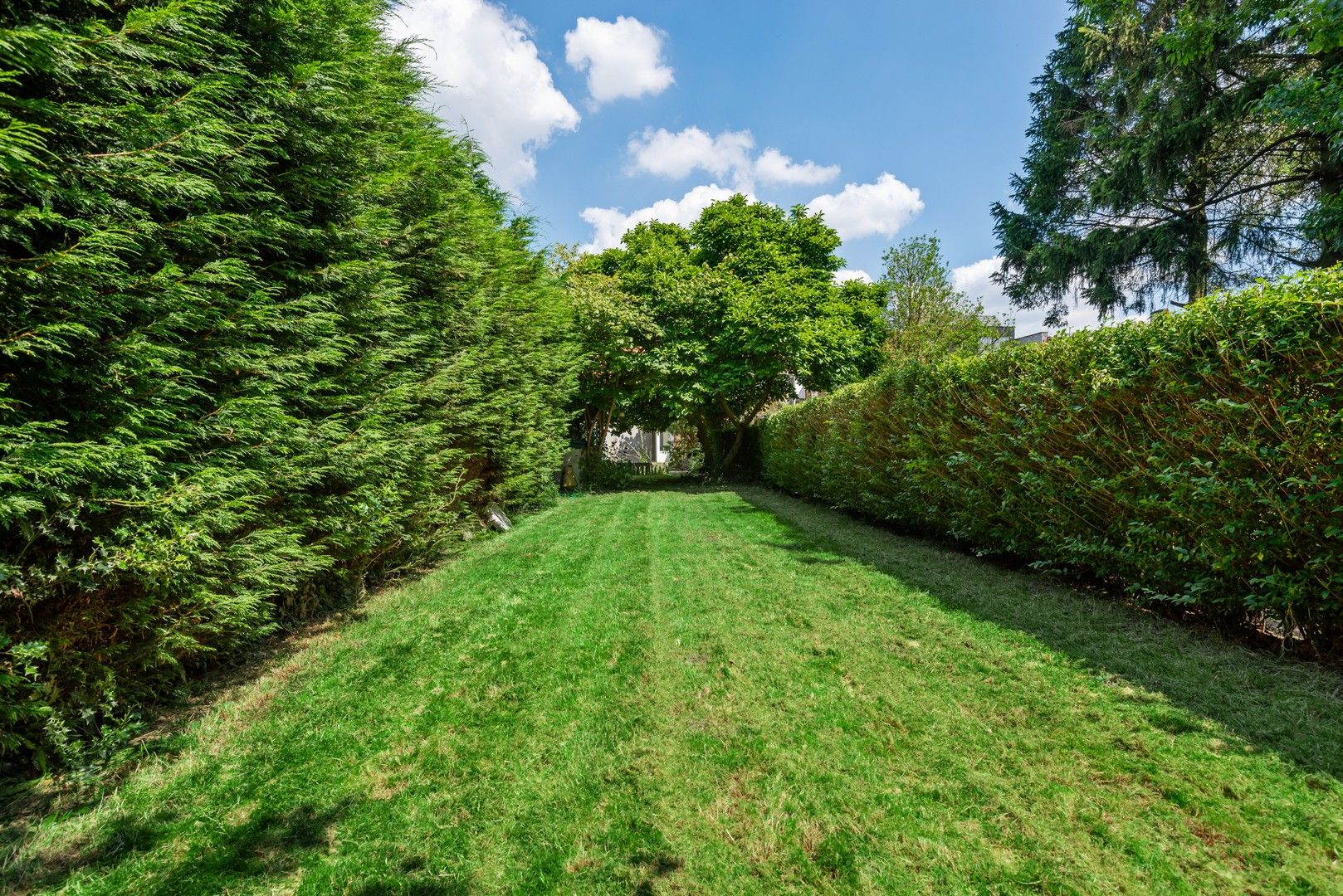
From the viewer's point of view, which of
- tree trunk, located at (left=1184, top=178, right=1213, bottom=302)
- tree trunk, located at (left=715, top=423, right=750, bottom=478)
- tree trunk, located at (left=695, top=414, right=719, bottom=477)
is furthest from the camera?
tree trunk, located at (left=695, top=414, right=719, bottom=477)

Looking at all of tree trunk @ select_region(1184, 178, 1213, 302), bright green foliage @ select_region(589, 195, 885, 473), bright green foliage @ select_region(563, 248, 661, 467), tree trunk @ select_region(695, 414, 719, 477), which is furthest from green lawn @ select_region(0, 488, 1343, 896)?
tree trunk @ select_region(695, 414, 719, 477)

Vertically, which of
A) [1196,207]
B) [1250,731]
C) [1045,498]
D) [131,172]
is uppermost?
[1196,207]

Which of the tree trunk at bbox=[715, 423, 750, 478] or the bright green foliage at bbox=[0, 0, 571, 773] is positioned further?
the tree trunk at bbox=[715, 423, 750, 478]

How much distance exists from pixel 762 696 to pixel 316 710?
253cm

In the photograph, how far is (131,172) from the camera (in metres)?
2.26

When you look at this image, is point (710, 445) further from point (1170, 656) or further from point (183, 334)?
point (183, 334)

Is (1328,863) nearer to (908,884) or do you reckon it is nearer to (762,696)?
(908,884)

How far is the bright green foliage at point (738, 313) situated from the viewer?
15.9 meters

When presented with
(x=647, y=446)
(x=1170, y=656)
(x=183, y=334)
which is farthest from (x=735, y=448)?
(x=183, y=334)

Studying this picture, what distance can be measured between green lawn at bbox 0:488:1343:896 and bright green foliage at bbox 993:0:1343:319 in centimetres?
1097

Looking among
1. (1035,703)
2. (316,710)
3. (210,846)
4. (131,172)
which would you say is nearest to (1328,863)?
(1035,703)

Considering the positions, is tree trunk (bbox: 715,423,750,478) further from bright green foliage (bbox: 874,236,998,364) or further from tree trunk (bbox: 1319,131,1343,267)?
tree trunk (bbox: 1319,131,1343,267)

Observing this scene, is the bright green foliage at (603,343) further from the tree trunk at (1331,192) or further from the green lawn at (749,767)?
the tree trunk at (1331,192)

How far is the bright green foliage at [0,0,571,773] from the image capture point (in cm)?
209
